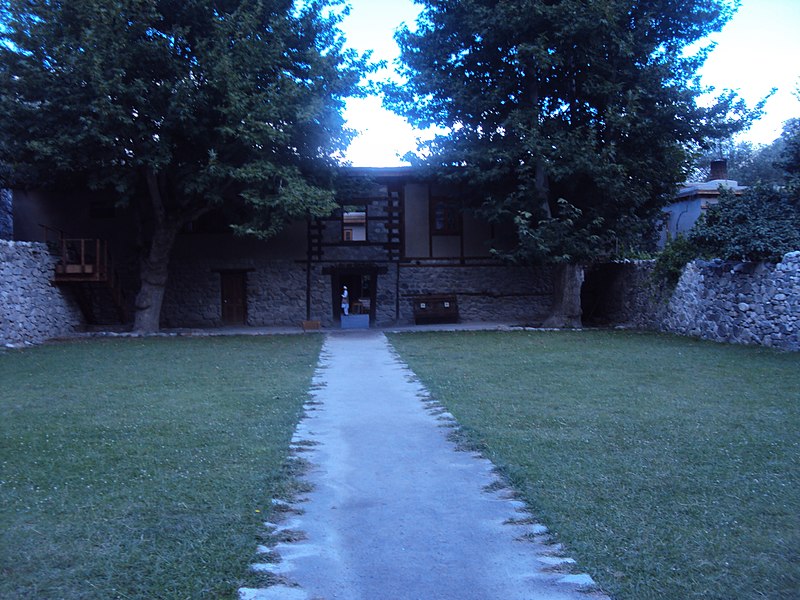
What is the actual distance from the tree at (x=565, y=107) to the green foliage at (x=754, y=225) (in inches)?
150

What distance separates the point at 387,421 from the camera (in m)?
8.23

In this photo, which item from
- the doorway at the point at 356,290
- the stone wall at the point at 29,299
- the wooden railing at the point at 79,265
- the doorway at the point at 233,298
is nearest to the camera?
the stone wall at the point at 29,299

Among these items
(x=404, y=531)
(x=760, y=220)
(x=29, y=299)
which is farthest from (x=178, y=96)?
(x=404, y=531)

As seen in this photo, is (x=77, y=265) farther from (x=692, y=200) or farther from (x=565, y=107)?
(x=692, y=200)

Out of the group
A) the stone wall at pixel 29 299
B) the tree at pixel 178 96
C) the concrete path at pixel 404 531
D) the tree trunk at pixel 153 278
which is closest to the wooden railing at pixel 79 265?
the stone wall at pixel 29 299

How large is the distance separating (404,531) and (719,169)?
29994 millimetres

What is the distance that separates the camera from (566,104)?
23578mm

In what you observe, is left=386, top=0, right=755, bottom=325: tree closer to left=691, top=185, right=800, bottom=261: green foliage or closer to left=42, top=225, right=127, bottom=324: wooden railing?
left=691, top=185, right=800, bottom=261: green foliage

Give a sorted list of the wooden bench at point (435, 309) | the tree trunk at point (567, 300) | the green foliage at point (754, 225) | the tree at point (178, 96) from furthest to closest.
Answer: the wooden bench at point (435, 309)
the tree trunk at point (567, 300)
the tree at point (178, 96)
the green foliage at point (754, 225)

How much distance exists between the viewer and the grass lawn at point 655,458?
3898 mm

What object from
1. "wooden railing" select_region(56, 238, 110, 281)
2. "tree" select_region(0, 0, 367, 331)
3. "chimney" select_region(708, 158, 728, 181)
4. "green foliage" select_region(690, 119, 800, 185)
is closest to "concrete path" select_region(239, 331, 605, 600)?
"tree" select_region(0, 0, 367, 331)

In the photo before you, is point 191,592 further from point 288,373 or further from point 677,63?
point 677,63

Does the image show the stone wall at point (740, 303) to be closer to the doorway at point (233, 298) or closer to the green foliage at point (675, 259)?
the green foliage at point (675, 259)

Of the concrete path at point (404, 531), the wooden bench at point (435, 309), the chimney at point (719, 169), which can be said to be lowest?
the concrete path at point (404, 531)
